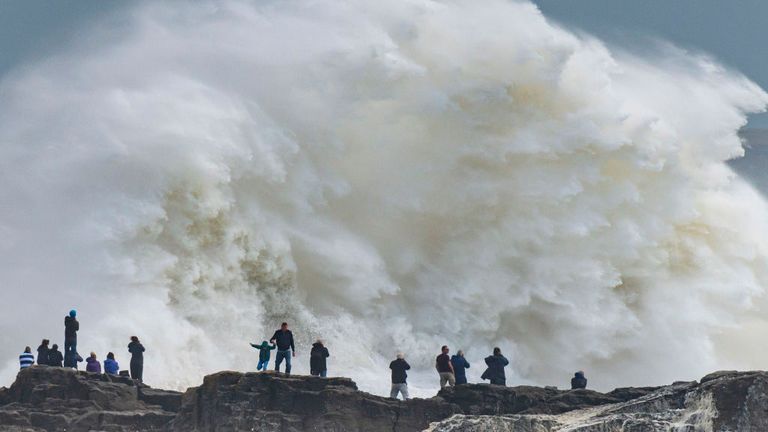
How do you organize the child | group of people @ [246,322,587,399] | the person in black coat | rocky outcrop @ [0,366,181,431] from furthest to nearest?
the child
the person in black coat
group of people @ [246,322,587,399]
rocky outcrop @ [0,366,181,431]

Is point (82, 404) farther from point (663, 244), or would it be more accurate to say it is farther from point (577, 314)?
point (663, 244)

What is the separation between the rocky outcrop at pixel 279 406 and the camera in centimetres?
3431

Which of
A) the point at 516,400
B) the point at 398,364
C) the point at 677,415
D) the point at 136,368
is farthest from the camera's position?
the point at 136,368

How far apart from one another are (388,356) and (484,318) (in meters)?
2.94

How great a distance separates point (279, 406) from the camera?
34.6m

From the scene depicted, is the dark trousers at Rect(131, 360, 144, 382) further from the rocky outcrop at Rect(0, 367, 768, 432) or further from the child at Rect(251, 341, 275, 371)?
the child at Rect(251, 341, 275, 371)

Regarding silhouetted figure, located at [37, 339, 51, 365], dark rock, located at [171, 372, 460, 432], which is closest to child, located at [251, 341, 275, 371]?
dark rock, located at [171, 372, 460, 432]

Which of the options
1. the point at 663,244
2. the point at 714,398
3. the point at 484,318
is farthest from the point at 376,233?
the point at 714,398

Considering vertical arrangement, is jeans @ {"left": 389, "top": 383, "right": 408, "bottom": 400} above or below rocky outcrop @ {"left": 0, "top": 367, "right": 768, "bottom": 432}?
above

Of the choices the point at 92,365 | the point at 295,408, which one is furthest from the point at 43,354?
the point at 295,408

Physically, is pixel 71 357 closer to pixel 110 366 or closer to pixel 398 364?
pixel 110 366

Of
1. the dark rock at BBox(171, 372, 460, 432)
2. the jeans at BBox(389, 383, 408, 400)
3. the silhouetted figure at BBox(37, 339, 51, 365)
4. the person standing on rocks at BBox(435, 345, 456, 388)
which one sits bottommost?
the dark rock at BBox(171, 372, 460, 432)

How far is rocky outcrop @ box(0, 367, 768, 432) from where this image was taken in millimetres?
34312

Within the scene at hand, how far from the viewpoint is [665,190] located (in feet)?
165
